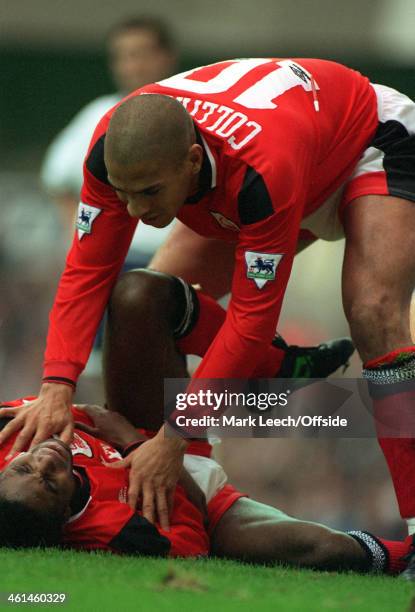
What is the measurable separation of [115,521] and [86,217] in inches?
40.8

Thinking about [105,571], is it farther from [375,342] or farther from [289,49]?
[289,49]

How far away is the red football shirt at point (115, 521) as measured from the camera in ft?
12.9

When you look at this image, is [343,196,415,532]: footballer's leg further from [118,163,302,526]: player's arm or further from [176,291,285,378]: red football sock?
[176,291,285,378]: red football sock

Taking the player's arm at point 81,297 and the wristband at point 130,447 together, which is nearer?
the player's arm at point 81,297

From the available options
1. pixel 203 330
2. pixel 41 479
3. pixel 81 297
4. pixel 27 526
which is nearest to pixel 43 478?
pixel 41 479

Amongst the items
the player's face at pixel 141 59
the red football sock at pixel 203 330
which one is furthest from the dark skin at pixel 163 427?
the player's face at pixel 141 59

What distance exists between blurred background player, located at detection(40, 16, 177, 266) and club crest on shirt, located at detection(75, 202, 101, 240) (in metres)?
2.07

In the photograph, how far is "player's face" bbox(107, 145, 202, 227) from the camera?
3858mm

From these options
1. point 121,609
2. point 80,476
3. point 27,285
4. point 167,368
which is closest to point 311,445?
point 27,285

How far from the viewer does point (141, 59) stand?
253 inches

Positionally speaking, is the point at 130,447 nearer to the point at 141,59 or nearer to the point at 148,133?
the point at 148,133

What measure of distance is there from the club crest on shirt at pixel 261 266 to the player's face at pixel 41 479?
0.80 m

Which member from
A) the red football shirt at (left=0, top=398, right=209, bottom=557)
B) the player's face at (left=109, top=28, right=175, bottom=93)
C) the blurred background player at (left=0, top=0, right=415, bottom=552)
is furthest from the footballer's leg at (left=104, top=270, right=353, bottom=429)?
the blurred background player at (left=0, top=0, right=415, bottom=552)

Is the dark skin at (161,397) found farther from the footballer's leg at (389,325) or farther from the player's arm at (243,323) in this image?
the footballer's leg at (389,325)
